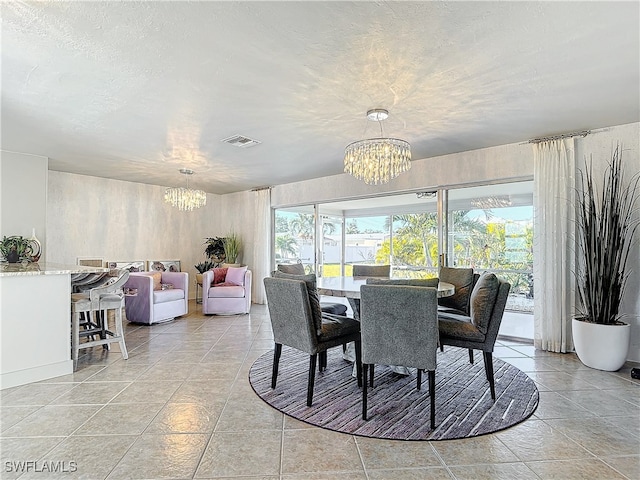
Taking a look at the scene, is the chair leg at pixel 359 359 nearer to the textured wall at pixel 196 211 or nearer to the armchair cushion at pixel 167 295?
the textured wall at pixel 196 211

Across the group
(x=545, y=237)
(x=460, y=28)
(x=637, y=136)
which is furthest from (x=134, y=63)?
(x=637, y=136)

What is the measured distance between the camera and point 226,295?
596 centimetres

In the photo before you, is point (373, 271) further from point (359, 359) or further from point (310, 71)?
point (310, 71)

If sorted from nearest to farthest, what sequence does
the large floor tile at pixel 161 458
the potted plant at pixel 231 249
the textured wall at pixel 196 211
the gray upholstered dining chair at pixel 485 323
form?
the large floor tile at pixel 161 458
the gray upholstered dining chair at pixel 485 323
the textured wall at pixel 196 211
the potted plant at pixel 231 249

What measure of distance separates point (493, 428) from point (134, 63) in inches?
132

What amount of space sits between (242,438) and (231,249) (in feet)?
18.3

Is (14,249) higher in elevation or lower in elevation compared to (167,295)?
higher

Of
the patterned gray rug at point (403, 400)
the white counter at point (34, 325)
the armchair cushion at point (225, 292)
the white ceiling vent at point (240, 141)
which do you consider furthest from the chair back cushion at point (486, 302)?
the armchair cushion at point (225, 292)

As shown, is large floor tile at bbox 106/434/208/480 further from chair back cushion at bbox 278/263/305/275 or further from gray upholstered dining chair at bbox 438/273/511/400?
chair back cushion at bbox 278/263/305/275

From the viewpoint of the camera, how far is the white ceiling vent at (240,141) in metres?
4.03

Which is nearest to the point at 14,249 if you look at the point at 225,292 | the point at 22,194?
the point at 22,194

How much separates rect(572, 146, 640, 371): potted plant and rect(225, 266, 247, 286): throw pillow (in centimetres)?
479

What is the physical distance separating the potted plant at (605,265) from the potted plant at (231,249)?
5854 mm

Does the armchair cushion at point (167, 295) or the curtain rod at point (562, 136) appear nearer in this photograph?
the curtain rod at point (562, 136)
